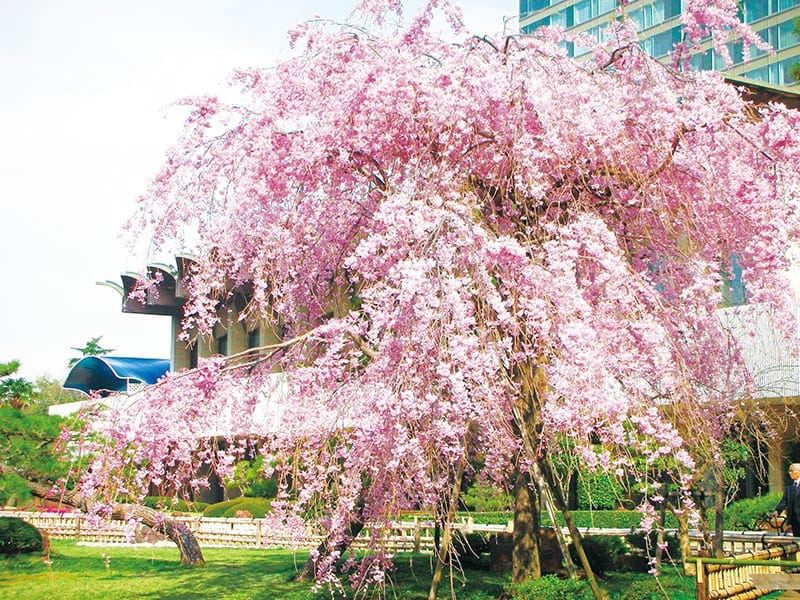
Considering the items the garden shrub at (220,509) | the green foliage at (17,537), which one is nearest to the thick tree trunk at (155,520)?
the green foliage at (17,537)

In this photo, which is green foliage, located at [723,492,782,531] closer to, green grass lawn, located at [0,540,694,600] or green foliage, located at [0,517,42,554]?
green grass lawn, located at [0,540,694,600]

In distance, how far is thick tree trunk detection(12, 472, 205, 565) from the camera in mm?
13737

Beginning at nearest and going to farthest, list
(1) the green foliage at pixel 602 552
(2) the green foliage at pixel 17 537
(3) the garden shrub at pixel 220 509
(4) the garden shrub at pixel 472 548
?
(1) the green foliage at pixel 602 552 < (4) the garden shrub at pixel 472 548 < (2) the green foliage at pixel 17 537 < (3) the garden shrub at pixel 220 509

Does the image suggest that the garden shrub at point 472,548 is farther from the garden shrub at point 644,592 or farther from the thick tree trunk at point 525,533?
the garden shrub at point 644,592

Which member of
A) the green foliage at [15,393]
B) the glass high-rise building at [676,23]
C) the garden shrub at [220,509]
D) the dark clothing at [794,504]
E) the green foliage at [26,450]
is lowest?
the garden shrub at [220,509]

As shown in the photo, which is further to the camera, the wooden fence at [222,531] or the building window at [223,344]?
the building window at [223,344]

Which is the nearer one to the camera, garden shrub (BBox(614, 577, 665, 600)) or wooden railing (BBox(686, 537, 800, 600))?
wooden railing (BBox(686, 537, 800, 600))

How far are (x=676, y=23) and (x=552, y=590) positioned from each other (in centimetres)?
4877

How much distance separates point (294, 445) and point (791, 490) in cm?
704

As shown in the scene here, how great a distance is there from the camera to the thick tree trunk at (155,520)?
13.7m

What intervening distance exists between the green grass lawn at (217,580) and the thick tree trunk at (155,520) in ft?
1.12

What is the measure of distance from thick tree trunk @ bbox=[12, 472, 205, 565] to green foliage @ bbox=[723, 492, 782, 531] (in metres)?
10.6

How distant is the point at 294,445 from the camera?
11086mm

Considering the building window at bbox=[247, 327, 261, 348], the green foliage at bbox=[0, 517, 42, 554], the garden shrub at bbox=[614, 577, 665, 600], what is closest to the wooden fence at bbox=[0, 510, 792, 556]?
the green foliage at bbox=[0, 517, 42, 554]
